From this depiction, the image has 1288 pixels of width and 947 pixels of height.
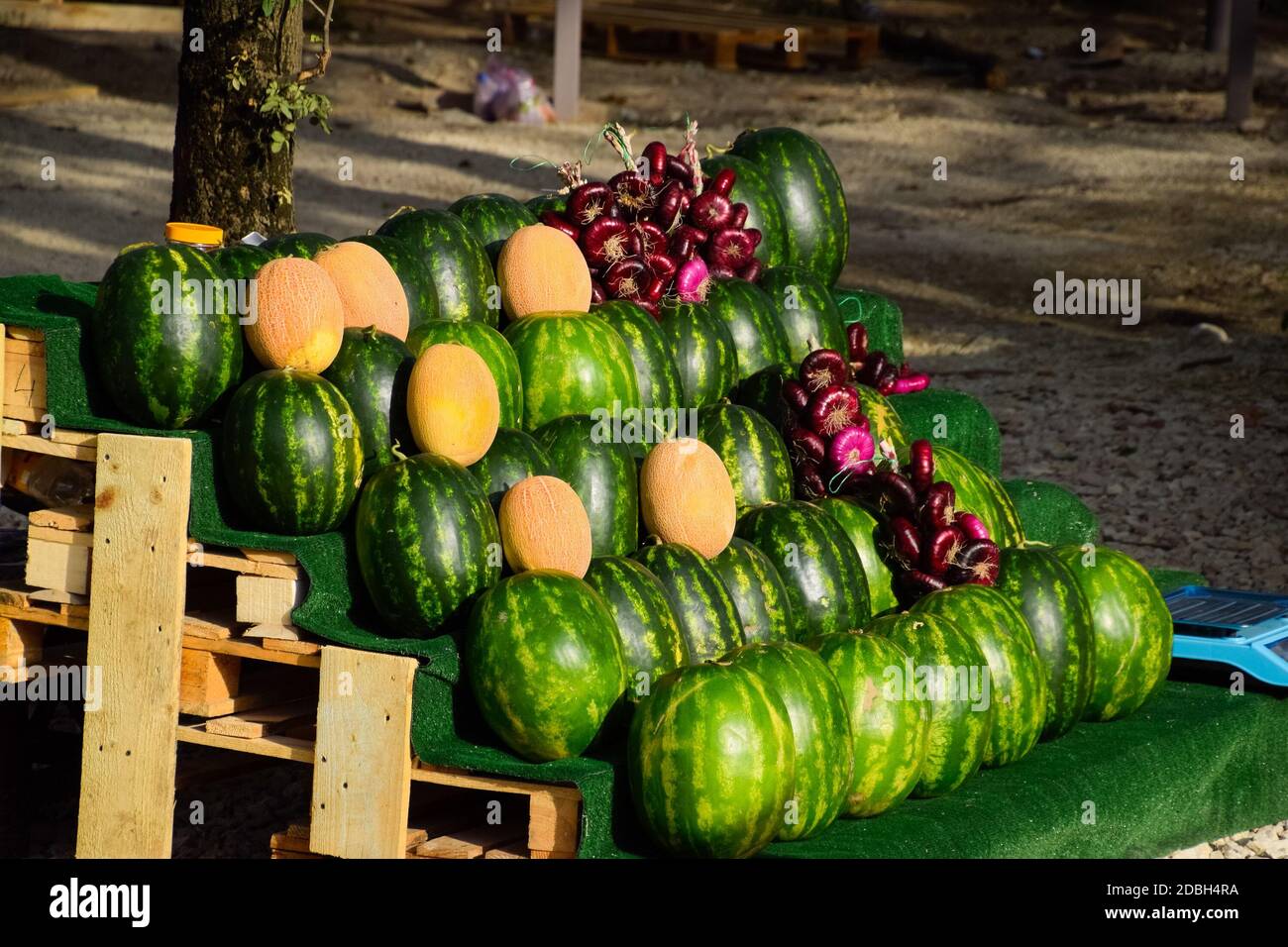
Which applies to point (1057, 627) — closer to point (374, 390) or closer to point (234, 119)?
point (374, 390)

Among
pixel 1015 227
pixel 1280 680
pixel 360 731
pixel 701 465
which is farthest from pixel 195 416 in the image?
pixel 1015 227

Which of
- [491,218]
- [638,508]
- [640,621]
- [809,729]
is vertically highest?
[491,218]

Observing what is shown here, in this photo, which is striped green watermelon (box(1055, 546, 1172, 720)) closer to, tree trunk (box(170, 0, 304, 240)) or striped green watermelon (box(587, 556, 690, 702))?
striped green watermelon (box(587, 556, 690, 702))

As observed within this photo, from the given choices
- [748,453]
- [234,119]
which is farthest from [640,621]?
[234,119]

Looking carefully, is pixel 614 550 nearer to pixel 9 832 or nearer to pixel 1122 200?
pixel 9 832

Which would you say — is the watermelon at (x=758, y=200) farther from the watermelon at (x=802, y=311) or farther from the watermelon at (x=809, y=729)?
the watermelon at (x=809, y=729)

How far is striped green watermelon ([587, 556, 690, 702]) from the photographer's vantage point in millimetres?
4891

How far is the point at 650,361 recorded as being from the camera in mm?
5812

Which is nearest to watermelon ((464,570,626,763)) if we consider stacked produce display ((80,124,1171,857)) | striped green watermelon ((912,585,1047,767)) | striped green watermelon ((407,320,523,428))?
stacked produce display ((80,124,1171,857))

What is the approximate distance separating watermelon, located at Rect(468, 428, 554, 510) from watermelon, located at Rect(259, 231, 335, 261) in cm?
84

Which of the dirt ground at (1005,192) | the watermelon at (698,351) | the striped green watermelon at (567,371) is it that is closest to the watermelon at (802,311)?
the watermelon at (698,351)

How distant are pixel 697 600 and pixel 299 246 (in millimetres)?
1610

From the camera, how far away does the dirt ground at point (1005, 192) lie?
396 inches

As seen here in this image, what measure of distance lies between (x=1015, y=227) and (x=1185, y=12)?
401 inches
